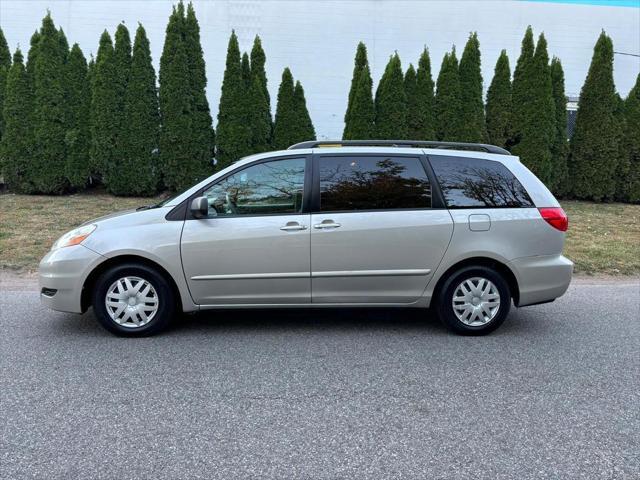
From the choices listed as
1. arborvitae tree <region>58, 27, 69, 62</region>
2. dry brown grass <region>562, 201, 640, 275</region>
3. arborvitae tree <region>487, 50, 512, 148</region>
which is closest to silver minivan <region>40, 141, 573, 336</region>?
dry brown grass <region>562, 201, 640, 275</region>

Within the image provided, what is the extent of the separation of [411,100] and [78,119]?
7.87 meters

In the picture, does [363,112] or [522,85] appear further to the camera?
[522,85]

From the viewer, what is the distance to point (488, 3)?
A: 1781cm

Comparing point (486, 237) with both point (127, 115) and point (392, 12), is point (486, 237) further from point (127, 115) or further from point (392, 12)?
point (392, 12)

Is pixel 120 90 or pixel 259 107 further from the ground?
pixel 120 90

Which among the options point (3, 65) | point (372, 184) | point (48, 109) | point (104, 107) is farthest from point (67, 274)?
point (3, 65)

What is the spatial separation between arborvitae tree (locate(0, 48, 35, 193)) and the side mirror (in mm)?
9506

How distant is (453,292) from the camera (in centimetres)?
485

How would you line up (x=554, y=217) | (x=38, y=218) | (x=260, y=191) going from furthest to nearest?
(x=38, y=218), (x=554, y=217), (x=260, y=191)

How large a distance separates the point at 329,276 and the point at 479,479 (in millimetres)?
2379

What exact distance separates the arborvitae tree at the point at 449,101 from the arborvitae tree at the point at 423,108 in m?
0.23

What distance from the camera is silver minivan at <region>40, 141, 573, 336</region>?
4.67m

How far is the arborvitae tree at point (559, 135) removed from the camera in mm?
13180

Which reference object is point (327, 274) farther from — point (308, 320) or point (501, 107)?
point (501, 107)
